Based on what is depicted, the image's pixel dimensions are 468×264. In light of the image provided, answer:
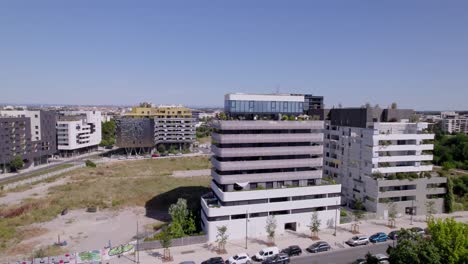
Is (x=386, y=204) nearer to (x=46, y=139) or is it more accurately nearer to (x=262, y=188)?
(x=262, y=188)

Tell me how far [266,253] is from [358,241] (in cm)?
1652

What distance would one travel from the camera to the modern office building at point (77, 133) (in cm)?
16012

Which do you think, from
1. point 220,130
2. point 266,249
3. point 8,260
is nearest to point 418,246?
point 266,249

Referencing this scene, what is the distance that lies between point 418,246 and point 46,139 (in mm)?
149135

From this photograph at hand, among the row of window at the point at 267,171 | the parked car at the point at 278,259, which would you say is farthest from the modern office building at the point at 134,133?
the parked car at the point at 278,259

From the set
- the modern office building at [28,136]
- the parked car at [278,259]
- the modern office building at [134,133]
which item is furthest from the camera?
the modern office building at [134,133]

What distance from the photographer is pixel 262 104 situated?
6156 centimetres

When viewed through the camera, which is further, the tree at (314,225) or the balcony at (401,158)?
the balcony at (401,158)

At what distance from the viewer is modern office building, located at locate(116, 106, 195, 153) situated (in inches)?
6496

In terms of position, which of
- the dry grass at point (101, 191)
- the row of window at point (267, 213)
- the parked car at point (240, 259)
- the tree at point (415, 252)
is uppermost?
the tree at point (415, 252)

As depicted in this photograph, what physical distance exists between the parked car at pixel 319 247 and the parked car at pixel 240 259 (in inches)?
410

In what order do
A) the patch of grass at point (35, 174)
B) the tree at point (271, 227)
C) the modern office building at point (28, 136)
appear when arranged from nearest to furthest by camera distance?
the tree at point (271, 227), the patch of grass at point (35, 174), the modern office building at point (28, 136)

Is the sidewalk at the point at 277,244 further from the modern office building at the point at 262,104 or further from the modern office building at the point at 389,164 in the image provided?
the modern office building at the point at 262,104

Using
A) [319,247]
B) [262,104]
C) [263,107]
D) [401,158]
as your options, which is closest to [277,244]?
[319,247]
